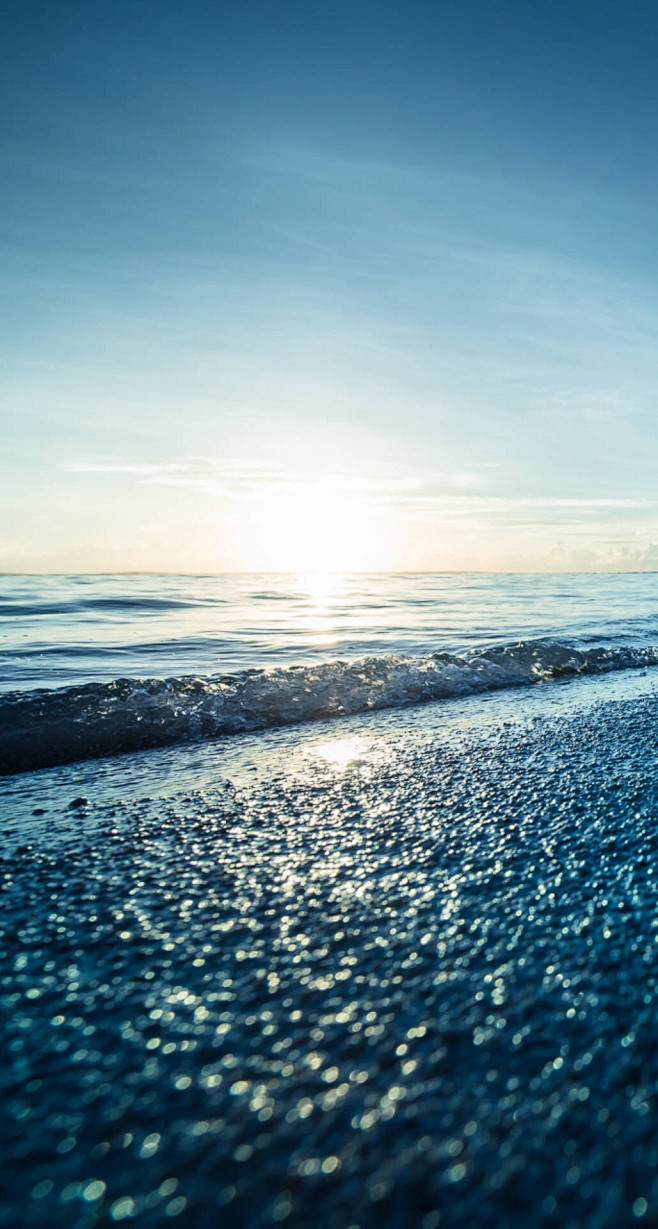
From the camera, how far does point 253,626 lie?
11.4 m

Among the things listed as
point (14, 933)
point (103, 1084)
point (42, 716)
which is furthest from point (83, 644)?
point (103, 1084)

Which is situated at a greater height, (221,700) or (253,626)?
(253,626)

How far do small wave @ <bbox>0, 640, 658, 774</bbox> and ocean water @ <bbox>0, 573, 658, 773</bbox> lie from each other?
0.01m

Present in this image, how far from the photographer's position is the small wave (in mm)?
4352

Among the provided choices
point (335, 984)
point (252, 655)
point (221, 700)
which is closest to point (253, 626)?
point (252, 655)

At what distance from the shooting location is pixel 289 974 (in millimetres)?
1627

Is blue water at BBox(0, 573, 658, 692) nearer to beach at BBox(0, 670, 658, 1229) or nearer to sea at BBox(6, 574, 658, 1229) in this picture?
sea at BBox(6, 574, 658, 1229)

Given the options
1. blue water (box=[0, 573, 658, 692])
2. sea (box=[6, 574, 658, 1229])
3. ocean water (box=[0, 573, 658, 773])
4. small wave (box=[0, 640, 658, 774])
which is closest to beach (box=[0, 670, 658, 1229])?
sea (box=[6, 574, 658, 1229])

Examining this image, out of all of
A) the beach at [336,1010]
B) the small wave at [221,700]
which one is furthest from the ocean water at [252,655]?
the beach at [336,1010]

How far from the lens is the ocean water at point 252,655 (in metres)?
4.69

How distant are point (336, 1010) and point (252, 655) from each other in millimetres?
7066

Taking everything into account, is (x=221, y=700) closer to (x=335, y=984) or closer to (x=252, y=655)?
(x=252, y=655)

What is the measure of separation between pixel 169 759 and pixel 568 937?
2748mm

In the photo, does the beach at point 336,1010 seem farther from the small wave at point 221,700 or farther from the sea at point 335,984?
the small wave at point 221,700
